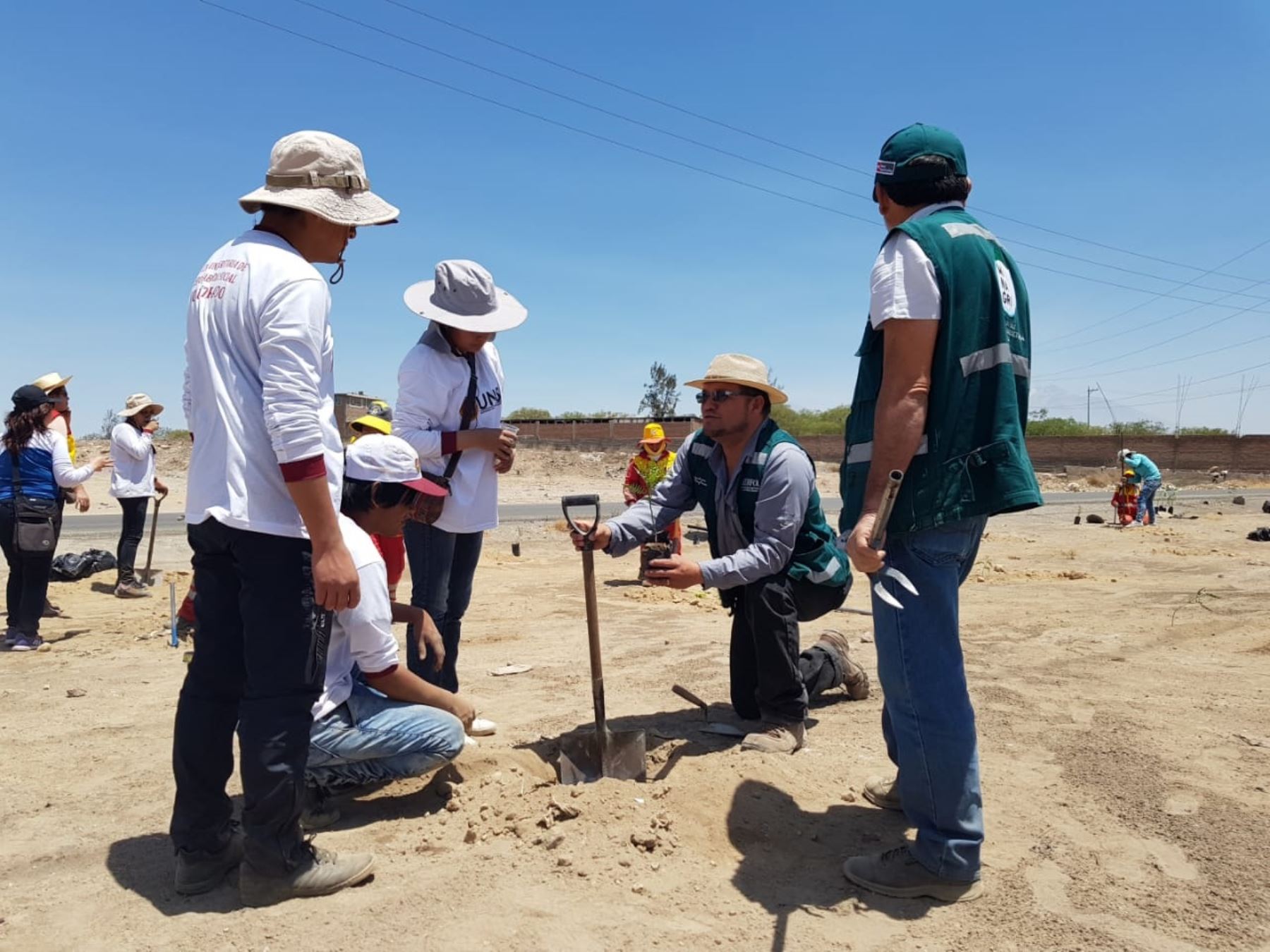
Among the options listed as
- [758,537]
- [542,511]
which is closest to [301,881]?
[758,537]

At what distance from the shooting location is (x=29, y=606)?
21.7 feet

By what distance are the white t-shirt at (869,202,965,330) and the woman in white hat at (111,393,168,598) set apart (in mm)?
8498

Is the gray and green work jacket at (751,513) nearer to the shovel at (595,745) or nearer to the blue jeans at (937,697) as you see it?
the shovel at (595,745)

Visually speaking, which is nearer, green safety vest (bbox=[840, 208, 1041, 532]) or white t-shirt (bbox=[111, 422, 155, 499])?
green safety vest (bbox=[840, 208, 1041, 532])

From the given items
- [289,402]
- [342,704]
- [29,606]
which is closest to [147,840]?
[342,704]

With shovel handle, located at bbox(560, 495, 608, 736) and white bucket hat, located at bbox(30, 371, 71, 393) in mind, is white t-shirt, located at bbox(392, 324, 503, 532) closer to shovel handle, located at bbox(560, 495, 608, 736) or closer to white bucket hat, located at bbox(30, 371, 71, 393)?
shovel handle, located at bbox(560, 495, 608, 736)

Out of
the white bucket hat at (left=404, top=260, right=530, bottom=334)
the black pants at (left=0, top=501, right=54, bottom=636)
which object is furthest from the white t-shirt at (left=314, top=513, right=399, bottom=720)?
the black pants at (left=0, top=501, right=54, bottom=636)

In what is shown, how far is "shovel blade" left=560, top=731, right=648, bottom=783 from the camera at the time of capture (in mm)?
3762

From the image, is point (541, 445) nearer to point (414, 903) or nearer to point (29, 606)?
point (29, 606)

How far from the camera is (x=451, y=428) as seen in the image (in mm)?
4148

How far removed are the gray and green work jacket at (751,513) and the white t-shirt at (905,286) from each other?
1.29 meters

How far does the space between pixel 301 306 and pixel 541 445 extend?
1546 inches

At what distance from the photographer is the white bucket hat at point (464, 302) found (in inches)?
159

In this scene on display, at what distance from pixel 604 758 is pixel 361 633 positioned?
1.28 metres
